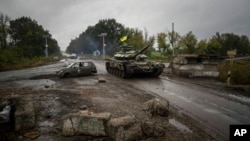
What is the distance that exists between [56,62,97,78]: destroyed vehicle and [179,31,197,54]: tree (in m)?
31.6

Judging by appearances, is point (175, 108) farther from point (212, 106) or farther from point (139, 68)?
point (139, 68)

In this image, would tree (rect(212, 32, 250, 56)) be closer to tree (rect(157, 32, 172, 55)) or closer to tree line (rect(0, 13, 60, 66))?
tree (rect(157, 32, 172, 55))

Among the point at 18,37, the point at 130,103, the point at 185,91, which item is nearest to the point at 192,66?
the point at 185,91

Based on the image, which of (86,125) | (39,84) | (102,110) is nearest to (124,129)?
(86,125)

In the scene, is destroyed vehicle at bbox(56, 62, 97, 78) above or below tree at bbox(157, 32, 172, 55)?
below

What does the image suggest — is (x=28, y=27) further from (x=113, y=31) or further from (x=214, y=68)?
(x=214, y=68)

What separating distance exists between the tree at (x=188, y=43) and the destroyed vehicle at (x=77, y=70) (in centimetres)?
3160

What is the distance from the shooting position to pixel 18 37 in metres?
63.1

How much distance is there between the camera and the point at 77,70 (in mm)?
19703

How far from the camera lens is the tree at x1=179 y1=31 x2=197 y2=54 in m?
47.8

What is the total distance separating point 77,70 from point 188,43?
33.7 m

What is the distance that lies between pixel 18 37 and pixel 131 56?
53.1m

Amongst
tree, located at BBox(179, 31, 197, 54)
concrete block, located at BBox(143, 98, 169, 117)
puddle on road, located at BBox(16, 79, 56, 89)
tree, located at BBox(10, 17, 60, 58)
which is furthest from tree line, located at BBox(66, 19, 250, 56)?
concrete block, located at BBox(143, 98, 169, 117)

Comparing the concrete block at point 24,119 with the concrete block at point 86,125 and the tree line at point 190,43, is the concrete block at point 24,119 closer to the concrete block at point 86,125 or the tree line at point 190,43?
the concrete block at point 86,125
